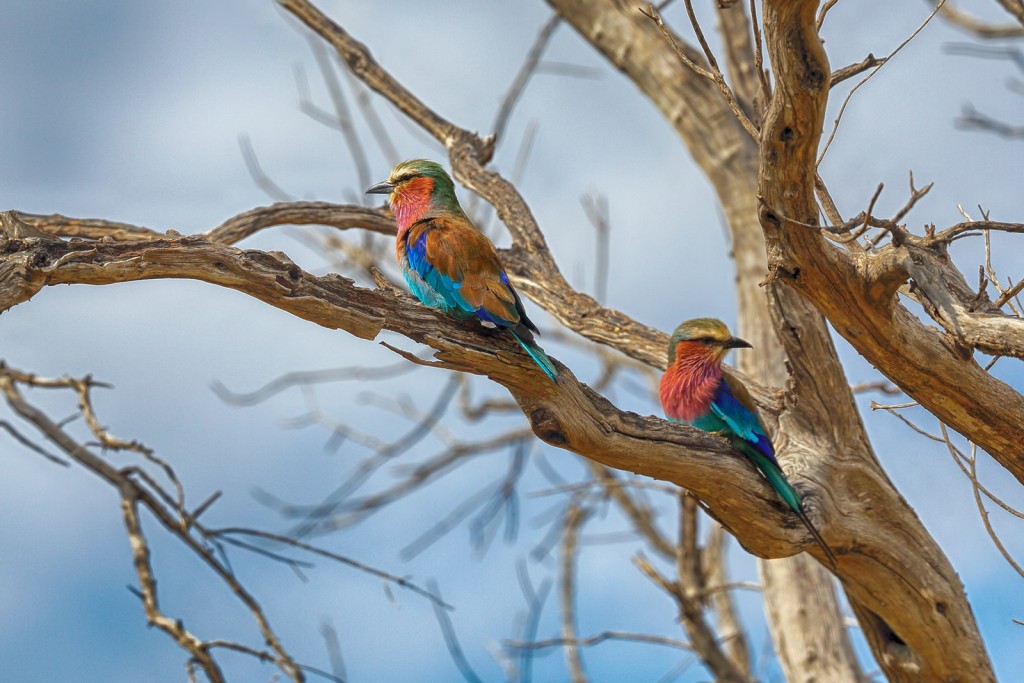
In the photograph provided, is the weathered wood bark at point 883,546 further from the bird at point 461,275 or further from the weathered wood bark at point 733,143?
the weathered wood bark at point 733,143

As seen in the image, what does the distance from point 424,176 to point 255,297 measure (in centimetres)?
140

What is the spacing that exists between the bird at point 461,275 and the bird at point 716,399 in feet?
3.14

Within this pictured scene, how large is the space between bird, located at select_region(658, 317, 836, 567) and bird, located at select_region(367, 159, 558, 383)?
0.96 metres

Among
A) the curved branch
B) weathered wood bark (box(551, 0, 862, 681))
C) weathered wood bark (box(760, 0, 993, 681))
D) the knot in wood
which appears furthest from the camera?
weathered wood bark (box(551, 0, 862, 681))

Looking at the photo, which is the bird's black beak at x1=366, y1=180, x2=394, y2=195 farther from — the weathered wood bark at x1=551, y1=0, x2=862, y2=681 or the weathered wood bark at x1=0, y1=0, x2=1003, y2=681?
the weathered wood bark at x1=551, y1=0, x2=862, y2=681

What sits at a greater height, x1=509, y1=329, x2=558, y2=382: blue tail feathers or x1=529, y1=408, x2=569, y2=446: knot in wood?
x1=509, y1=329, x2=558, y2=382: blue tail feathers

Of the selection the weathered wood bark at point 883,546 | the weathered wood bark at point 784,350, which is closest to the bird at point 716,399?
the weathered wood bark at point 784,350

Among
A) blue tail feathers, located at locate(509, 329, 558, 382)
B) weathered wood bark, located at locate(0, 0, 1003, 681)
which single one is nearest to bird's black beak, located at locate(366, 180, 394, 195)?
weathered wood bark, located at locate(0, 0, 1003, 681)

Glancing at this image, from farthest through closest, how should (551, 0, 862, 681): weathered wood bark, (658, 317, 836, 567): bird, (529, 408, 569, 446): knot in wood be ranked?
(551, 0, 862, 681): weathered wood bark → (658, 317, 836, 567): bird → (529, 408, 569, 446): knot in wood

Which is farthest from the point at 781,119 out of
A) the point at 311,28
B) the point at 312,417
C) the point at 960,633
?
the point at 312,417

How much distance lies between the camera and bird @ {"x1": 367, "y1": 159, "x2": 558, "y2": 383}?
3221 millimetres

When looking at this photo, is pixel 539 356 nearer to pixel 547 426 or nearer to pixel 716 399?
pixel 547 426

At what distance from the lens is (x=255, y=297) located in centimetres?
306

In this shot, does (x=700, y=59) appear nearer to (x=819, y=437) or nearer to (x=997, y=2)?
(x=997, y=2)
